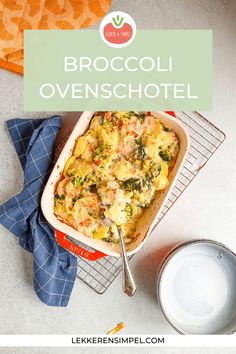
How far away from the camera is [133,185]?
1.14 m

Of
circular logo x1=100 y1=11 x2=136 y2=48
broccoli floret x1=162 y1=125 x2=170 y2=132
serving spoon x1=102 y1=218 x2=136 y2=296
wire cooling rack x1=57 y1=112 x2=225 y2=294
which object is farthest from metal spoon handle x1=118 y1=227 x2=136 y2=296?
circular logo x1=100 y1=11 x2=136 y2=48

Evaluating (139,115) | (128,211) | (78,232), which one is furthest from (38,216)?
(139,115)

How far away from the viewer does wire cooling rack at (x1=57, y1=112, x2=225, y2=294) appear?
48.8 inches

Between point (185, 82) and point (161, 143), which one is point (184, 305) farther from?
point (185, 82)

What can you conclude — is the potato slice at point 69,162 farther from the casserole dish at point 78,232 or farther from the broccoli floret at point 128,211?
the broccoli floret at point 128,211

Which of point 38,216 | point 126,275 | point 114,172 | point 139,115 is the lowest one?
point 126,275

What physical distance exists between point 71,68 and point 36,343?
0.70 metres

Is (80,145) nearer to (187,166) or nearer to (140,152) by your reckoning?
(140,152)

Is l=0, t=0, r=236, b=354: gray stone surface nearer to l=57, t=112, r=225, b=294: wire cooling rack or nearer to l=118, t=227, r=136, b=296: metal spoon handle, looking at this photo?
l=57, t=112, r=225, b=294: wire cooling rack

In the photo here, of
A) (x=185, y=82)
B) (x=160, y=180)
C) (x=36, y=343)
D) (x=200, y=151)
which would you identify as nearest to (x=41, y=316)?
(x=36, y=343)

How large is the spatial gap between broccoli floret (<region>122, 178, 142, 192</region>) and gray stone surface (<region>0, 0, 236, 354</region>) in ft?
0.53

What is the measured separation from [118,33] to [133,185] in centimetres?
41

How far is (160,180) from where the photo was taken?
1.14 m

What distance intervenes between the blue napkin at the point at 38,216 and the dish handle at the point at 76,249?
3cm
